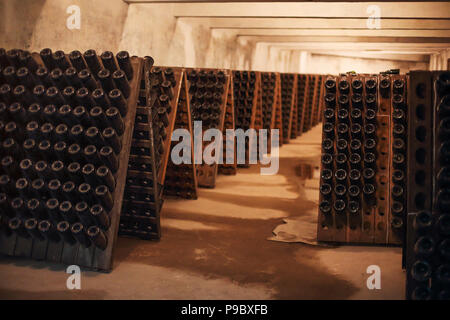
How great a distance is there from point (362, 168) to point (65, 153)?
260 cm

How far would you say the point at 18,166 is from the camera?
3.71 m

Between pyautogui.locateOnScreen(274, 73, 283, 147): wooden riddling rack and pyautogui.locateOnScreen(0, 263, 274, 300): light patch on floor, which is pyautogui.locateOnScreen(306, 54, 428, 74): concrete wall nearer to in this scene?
pyautogui.locateOnScreen(274, 73, 283, 147): wooden riddling rack

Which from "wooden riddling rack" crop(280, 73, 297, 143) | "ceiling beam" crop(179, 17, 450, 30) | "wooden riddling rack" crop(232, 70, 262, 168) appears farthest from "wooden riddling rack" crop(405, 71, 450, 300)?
"ceiling beam" crop(179, 17, 450, 30)

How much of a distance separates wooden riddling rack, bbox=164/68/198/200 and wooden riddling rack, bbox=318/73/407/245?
1.89m

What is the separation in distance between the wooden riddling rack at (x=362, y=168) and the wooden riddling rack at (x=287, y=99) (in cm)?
664

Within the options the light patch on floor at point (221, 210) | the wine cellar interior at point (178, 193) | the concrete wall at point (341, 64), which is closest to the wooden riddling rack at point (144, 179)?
the wine cellar interior at point (178, 193)

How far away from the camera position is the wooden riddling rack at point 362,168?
4.21m

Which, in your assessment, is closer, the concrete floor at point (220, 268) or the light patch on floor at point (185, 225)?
the concrete floor at point (220, 268)

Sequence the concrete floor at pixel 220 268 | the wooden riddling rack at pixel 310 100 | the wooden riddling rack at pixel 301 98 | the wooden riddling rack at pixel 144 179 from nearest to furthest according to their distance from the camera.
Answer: the concrete floor at pixel 220 268
the wooden riddling rack at pixel 144 179
the wooden riddling rack at pixel 301 98
the wooden riddling rack at pixel 310 100

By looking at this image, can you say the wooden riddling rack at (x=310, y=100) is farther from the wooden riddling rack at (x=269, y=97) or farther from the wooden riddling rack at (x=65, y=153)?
the wooden riddling rack at (x=65, y=153)

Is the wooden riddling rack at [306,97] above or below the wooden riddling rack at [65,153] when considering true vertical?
above

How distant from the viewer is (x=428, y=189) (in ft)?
9.55
